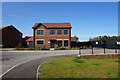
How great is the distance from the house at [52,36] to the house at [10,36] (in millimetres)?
6578

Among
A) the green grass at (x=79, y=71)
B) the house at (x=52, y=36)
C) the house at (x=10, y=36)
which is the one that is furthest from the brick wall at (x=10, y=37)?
the green grass at (x=79, y=71)

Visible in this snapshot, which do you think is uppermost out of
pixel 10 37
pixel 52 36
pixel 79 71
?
pixel 52 36

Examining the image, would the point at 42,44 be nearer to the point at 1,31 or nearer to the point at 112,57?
the point at 1,31

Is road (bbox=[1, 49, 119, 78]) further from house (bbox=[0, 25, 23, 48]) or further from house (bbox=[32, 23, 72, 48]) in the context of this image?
house (bbox=[0, 25, 23, 48])

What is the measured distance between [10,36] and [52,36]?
15.3m

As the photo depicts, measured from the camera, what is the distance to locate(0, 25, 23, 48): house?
36.8 m

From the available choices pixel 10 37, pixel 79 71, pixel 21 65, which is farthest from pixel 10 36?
pixel 79 71

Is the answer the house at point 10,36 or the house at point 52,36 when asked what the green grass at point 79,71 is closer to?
the house at point 52,36

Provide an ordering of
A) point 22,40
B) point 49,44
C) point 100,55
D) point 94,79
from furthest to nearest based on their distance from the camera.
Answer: point 22,40, point 49,44, point 100,55, point 94,79

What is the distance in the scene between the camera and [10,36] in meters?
39.0

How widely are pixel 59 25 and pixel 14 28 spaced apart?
16.9 meters

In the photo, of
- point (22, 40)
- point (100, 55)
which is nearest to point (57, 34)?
point (22, 40)

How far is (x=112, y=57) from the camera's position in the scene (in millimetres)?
15227

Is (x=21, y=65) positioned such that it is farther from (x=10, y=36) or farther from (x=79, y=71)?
(x=10, y=36)
